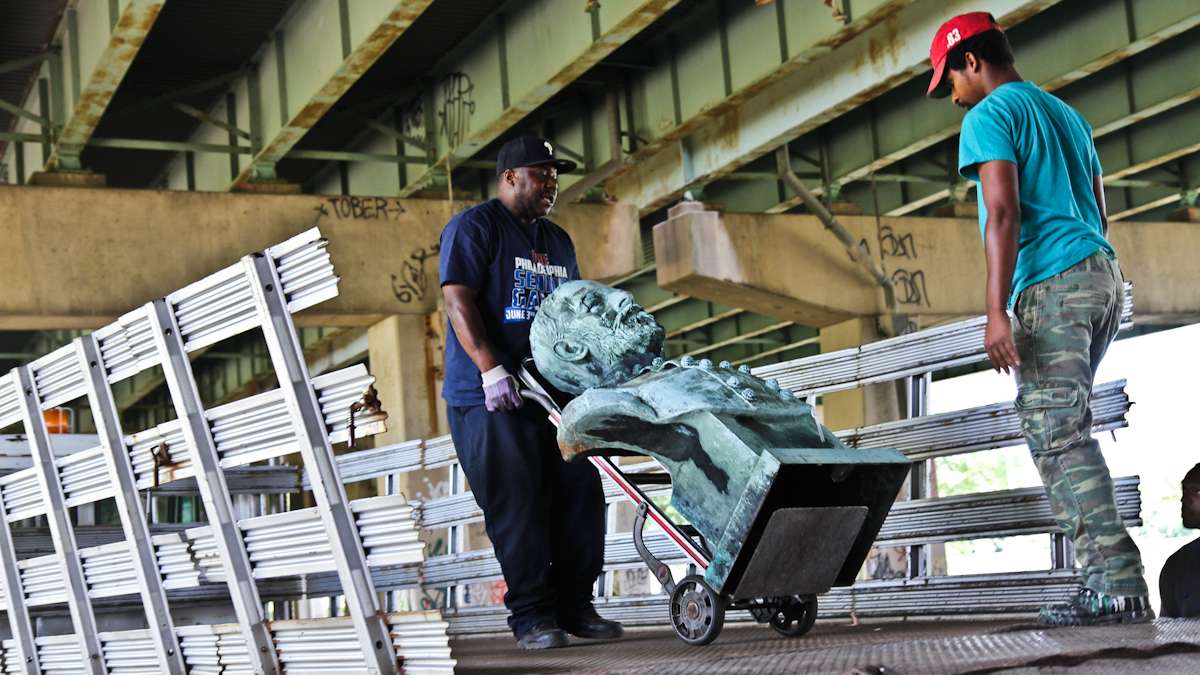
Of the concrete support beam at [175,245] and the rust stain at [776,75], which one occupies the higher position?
the rust stain at [776,75]

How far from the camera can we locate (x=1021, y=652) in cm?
387

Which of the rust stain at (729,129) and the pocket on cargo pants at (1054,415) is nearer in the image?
the pocket on cargo pants at (1054,415)

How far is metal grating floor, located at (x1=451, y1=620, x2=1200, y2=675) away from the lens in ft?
12.0

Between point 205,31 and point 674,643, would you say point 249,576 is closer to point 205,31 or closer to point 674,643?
point 674,643

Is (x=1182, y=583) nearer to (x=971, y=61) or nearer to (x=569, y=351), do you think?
(x=971, y=61)

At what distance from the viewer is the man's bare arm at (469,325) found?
5.72 metres

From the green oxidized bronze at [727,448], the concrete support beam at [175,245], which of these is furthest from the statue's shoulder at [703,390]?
the concrete support beam at [175,245]

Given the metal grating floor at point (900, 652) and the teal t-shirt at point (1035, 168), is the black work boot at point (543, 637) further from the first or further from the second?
the teal t-shirt at point (1035, 168)

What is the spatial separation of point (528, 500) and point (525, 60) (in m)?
9.10

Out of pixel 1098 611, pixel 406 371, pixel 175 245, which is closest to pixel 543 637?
pixel 1098 611

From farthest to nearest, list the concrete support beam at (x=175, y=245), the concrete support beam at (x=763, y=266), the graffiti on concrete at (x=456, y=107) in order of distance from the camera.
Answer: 1. the concrete support beam at (x=763, y=266)
2. the graffiti on concrete at (x=456, y=107)
3. the concrete support beam at (x=175, y=245)

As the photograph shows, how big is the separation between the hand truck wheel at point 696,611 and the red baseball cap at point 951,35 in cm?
188

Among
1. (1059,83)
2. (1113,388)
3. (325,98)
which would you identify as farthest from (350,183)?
(1113,388)

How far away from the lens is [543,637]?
5.72 meters
